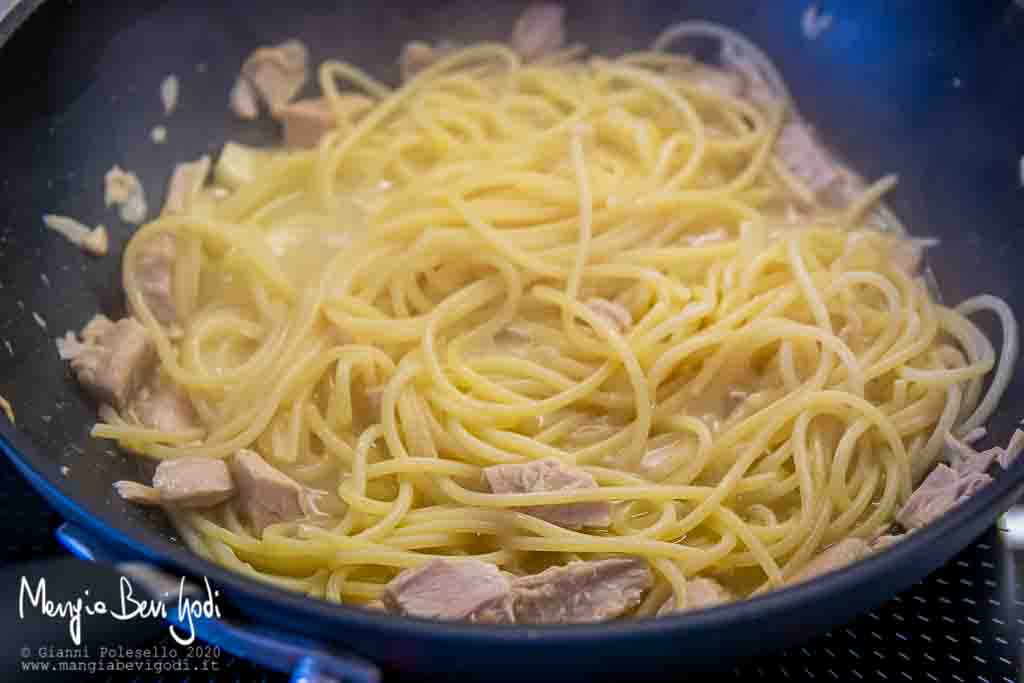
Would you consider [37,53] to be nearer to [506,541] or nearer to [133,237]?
[133,237]

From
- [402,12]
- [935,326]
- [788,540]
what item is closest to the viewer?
[788,540]

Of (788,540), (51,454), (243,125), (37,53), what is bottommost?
(788,540)

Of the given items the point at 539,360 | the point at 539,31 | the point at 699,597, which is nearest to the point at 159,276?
the point at 539,360

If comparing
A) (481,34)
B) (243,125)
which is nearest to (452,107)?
(481,34)

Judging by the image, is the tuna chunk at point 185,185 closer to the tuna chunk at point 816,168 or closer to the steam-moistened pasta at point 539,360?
the steam-moistened pasta at point 539,360

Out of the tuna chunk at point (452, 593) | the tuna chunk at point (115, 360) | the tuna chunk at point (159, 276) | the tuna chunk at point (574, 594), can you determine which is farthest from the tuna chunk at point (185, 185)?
the tuna chunk at point (574, 594)

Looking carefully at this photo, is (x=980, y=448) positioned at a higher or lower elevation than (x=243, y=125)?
lower

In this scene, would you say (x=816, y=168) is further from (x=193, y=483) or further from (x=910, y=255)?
(x=193, y=483)
